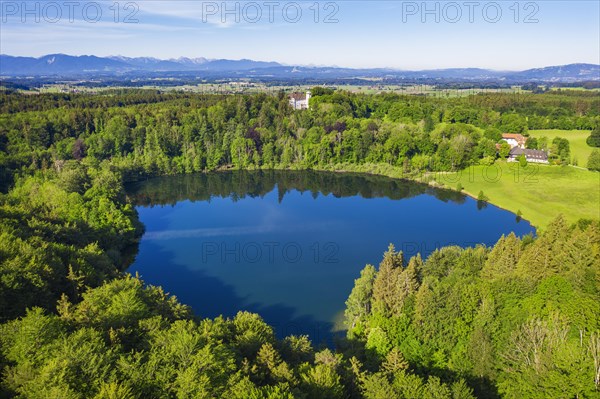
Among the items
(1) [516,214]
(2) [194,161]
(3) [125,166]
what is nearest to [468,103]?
(1) [516,214]

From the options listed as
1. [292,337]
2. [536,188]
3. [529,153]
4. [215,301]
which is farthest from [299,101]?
[292,337]

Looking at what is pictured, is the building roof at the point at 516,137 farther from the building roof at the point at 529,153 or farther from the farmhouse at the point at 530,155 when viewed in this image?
the farmhouse at the point at 530,155

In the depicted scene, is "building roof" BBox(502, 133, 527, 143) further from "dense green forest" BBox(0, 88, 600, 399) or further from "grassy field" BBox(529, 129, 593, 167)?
"dense green forest" BBox(0, 88, 600, 399)

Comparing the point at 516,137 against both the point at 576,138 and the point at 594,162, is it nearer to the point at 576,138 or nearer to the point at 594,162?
the point at 576,138

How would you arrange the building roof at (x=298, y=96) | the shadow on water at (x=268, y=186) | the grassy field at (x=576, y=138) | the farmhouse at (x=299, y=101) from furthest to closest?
the building roof at (x=298, y=96) → the farmhouse at (x=299, y=101) → the grassy field at (x=576, y=138) → the shadow on water at (x=268, y=186)

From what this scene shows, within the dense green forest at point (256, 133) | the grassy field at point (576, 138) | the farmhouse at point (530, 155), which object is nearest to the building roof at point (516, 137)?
the dense green forest at point (256, 133)

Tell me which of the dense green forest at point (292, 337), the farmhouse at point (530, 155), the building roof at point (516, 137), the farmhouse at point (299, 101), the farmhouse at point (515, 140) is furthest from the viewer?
the farmhouse at point (299, 101)

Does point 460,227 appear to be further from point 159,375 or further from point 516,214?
point 159,375
